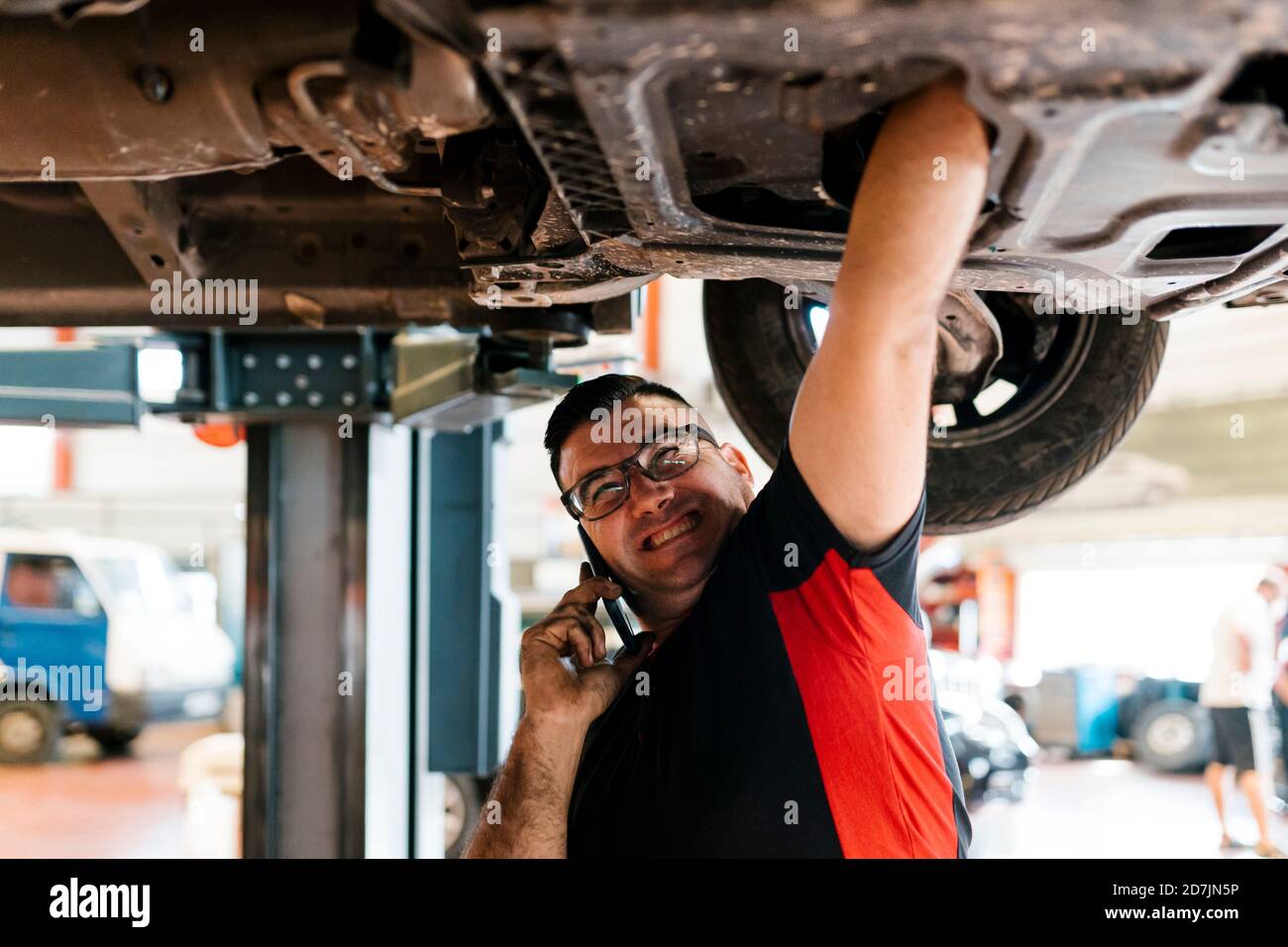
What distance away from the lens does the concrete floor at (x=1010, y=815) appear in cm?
526

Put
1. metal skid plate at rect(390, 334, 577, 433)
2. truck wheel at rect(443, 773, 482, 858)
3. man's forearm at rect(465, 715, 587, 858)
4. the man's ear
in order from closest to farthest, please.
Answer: man's forearm at rect(465, 715, 587, 858) → the man's ear → metal skid plate at rect(390, 334, 577, 433) → truck wheel at rect(443, 773, 482, 858)

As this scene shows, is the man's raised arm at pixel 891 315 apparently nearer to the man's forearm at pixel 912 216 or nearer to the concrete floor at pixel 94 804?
the man's forearm at pixel 912 216

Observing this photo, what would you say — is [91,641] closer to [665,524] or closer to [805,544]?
[665,524]

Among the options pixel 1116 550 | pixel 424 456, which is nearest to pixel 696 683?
pixel 424 456

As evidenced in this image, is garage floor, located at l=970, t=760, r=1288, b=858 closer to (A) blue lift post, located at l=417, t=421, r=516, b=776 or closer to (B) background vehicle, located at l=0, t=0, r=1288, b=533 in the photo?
(A) blue lift post, located at l=417, t=421, r=516, b=776

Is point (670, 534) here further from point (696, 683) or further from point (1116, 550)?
point (1116, 550)

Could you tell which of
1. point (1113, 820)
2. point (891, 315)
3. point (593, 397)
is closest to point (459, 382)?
point (593, 397)

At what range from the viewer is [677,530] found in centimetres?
168

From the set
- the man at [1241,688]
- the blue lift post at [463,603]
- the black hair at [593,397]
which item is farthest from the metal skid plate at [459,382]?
the man at [1241,688]

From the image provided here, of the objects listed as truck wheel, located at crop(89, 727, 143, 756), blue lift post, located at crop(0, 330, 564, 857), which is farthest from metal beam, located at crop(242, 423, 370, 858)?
truck wheel, located at crop(89, 727, 143, 756)

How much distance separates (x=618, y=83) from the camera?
1.00m

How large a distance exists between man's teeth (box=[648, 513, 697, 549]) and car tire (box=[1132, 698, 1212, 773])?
6.93m

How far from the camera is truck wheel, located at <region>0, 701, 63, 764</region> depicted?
783 centimetres

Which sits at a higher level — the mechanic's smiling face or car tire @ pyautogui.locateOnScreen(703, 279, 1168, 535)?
car tire @ pyautogui.locateOnScreen(703, 279, 1168, 535)
